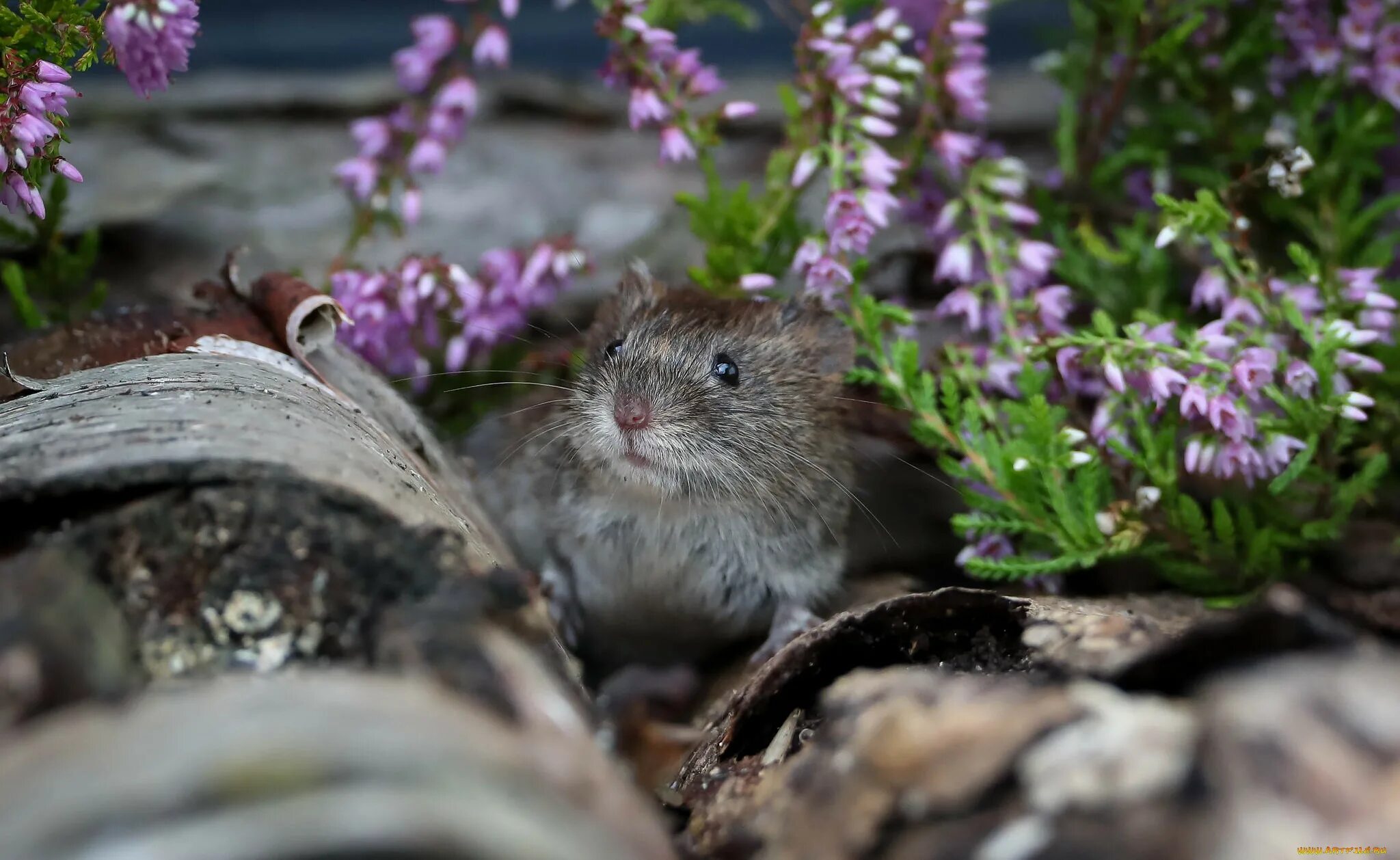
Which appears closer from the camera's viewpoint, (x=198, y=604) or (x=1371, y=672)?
(x=1371, y=672)

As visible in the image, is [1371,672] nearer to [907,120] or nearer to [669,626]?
[669,626]

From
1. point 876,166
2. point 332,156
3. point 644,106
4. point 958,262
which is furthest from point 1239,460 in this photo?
point 332,156

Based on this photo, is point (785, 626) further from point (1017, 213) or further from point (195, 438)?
point (195, 438)

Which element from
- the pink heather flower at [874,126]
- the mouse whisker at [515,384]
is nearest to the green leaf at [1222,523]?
the pink heather flower at [874,126]

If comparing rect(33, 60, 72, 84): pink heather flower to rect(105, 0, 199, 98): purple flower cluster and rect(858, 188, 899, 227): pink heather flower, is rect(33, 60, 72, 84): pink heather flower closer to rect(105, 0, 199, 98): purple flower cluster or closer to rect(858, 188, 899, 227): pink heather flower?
rect(105, 0, 199, 98): purple flower cluster

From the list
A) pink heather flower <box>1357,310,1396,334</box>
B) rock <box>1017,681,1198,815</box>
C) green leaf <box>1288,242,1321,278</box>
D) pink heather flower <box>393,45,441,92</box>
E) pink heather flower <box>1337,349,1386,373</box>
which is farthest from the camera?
pink heather flower <box>393,45,441,92</box>

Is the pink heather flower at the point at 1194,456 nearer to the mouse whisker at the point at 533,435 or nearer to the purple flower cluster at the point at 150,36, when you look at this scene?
the mouse whisker at the point at 533,435

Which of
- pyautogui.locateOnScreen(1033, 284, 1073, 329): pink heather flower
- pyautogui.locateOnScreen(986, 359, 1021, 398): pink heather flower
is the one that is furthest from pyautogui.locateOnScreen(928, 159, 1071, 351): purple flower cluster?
pyautogui.locateOnScreen(986, 359, 1021, 398): pink heather flower

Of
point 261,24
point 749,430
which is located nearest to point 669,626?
point 749,430
